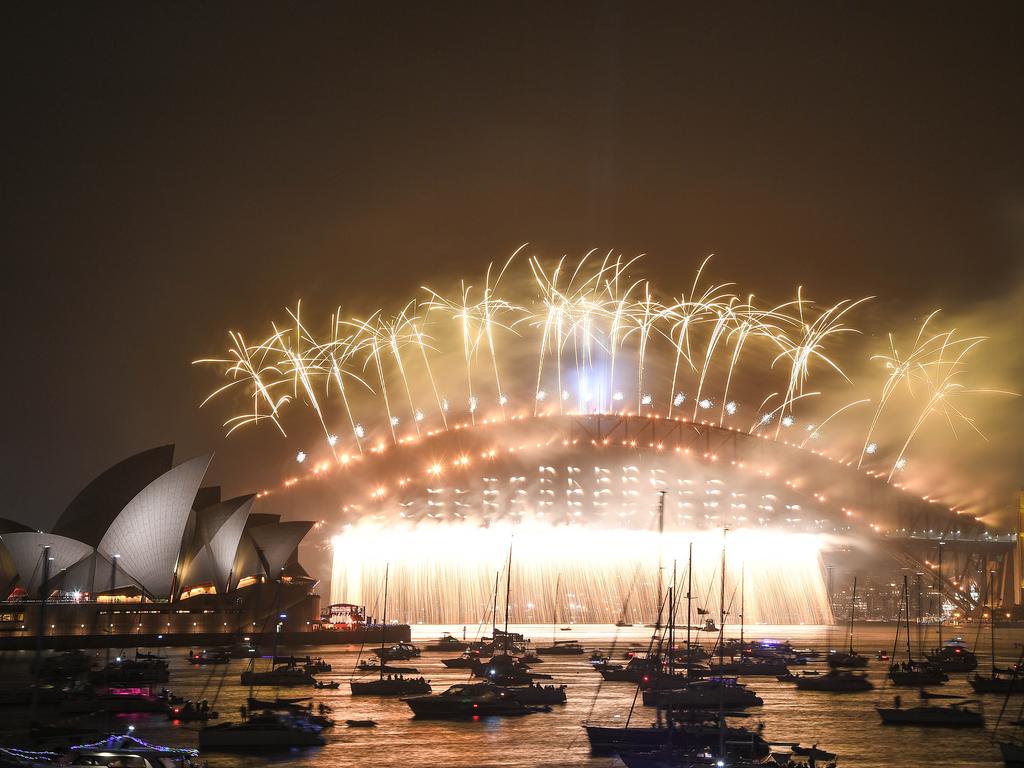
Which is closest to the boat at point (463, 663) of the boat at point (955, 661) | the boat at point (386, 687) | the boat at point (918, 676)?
the boat at point (386, 687)

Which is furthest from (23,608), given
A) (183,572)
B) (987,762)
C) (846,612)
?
(846,612)

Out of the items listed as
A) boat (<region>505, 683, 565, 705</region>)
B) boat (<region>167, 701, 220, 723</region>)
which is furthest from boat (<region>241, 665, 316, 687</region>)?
boat (<region>505, 683, 565, 705</region>)

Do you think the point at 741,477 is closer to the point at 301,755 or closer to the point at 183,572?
the point at 183,572

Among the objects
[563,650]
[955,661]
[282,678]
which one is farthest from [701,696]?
[563,650]

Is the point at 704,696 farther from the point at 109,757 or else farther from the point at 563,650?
the point at 563,650

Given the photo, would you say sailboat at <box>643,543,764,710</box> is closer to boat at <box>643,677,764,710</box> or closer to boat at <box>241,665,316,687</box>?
boat at <box>643,677,764,710</box>

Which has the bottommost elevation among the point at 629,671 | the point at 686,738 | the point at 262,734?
the point at 629,671
